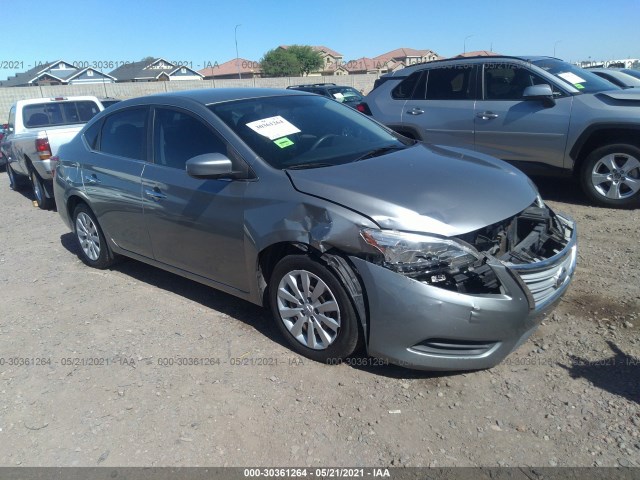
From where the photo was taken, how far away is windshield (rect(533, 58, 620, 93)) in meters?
6.35

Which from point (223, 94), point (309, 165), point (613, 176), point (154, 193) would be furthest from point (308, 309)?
point (613, 176)

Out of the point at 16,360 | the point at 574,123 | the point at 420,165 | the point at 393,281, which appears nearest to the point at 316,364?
the point at 393,281

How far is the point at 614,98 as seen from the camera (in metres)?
5.95

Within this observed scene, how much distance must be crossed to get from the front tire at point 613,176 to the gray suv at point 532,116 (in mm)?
10

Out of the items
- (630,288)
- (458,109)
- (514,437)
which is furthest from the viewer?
(458,109)

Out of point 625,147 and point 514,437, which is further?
point 625,147

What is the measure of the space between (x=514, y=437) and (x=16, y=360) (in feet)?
11.1

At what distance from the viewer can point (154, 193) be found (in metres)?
4.15

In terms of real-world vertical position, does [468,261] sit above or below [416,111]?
below

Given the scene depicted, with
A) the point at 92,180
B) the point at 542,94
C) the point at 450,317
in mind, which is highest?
the point at 542,94

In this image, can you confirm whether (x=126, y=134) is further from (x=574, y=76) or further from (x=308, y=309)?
(x=574, y=76)

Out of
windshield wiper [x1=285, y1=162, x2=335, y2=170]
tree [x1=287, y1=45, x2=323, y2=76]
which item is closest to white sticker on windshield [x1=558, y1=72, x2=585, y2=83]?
windshield wiper [x1=285, y1=162, x2=335, y2=170]

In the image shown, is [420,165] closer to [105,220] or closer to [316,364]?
[316,364]

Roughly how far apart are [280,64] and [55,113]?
6808 cm
